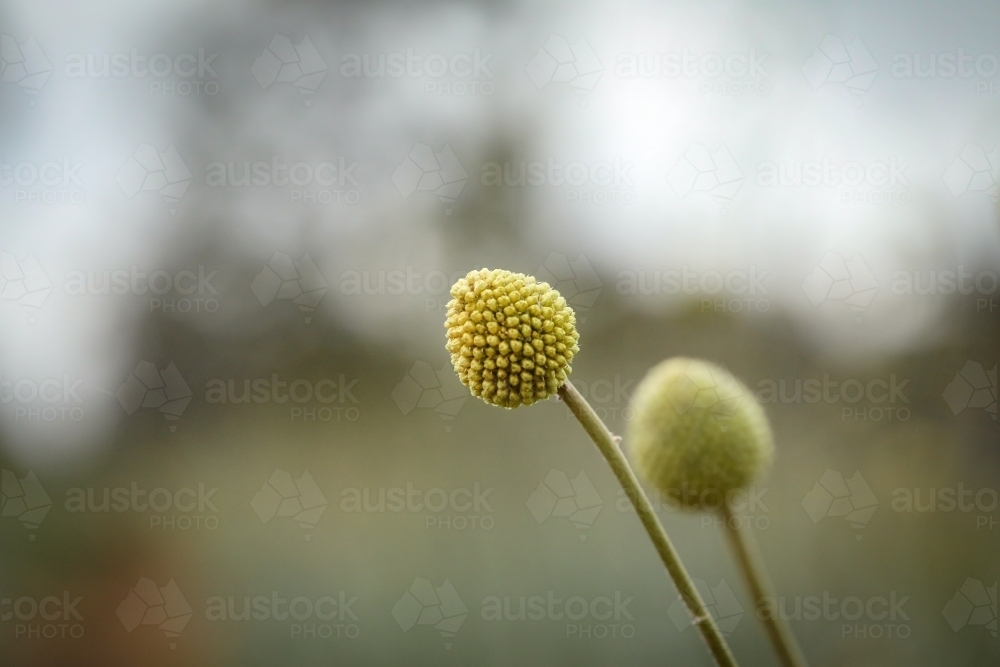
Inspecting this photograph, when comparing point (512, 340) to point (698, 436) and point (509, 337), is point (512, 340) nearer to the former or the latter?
point (509, 337)

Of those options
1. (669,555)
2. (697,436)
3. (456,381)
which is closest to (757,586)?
(669,555)

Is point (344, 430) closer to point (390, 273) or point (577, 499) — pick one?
point (390, 273)

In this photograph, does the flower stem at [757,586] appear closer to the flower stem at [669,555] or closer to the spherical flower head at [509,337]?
the flower stem at [669,555]

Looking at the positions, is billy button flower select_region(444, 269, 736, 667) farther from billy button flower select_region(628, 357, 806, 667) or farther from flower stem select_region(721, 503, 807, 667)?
billy button flower select_region(628, 357, 806, 667)

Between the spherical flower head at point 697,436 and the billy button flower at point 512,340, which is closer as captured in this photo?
the billy button flower at point 512,340

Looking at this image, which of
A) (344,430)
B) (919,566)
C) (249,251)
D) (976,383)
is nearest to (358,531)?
(344,430)

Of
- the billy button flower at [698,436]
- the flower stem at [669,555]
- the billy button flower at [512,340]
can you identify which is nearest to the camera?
the flower stem at [669,555]

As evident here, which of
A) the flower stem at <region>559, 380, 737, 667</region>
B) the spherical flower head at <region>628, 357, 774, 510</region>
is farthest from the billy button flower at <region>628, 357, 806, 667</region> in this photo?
the flower stem at <region>559, 380, 737, 667</region>

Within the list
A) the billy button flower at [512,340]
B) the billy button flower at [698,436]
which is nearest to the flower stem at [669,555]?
the billy button flower at [512,340]
